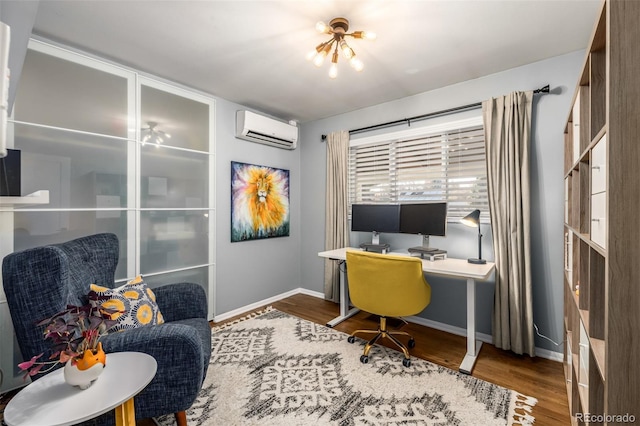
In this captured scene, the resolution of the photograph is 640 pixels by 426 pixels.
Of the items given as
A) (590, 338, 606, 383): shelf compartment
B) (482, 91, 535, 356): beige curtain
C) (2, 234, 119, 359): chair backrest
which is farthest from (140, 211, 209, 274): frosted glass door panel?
(590, 338, 606, 383): shelf compartment

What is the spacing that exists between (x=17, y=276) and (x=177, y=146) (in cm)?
187

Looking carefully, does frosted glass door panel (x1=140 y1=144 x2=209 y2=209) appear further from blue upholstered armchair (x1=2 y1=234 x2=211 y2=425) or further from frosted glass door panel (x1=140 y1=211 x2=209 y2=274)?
blue upholstered armchair (x1=2 y1=234 x2=211 y2=425)

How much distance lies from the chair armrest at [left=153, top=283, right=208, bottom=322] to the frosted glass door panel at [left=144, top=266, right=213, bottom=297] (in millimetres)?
780

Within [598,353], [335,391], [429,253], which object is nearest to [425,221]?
[429,253]

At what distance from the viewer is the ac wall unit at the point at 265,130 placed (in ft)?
11.0

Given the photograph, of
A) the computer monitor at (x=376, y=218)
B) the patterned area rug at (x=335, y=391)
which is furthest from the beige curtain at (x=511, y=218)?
the computer monitor at (x=376, y=218)

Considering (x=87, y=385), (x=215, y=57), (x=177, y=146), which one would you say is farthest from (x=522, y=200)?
(x=177, y=146)

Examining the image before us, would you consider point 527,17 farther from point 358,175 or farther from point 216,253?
point 216,253

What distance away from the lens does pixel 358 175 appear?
12.2ft

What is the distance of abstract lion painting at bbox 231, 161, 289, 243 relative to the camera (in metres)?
3.43

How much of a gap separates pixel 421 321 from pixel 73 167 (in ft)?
11.5

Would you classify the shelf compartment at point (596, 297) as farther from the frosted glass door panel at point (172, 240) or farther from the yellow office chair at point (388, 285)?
the frosted glass door panel at point (172, 240)

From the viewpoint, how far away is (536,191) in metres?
2.50

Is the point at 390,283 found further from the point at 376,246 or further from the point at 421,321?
the point at 421,321
